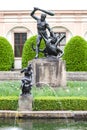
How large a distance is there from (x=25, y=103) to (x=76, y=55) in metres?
19.0

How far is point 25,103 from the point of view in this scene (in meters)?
14.6

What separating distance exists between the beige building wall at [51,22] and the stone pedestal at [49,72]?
2018cm

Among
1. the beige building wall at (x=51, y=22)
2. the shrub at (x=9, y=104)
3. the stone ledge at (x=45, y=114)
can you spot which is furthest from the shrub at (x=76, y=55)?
the stone ledge at (x=45, y=114)

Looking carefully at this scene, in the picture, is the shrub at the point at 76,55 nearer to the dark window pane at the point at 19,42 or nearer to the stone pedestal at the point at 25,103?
the dark window pane at the point at 19,42

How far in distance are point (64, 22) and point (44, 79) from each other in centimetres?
2113

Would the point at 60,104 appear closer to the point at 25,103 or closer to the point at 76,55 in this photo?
the point at 25,103

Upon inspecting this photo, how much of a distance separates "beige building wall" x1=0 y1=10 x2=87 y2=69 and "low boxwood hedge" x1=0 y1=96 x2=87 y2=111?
24.7 m

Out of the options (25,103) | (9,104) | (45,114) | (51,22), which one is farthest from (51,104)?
(51,22)

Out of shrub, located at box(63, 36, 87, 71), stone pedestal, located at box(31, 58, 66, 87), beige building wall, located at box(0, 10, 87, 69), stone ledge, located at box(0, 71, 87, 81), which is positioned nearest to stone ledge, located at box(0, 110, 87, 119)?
stone pedestal, located at box(31, 58, 66, 87)

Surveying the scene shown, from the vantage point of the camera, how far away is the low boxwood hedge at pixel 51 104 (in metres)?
14.7

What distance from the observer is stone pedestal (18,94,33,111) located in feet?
47.8

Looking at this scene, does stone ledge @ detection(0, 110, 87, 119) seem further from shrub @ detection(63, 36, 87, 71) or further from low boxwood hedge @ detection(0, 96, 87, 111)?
shrub @ detection(63, 36, 87, 71)

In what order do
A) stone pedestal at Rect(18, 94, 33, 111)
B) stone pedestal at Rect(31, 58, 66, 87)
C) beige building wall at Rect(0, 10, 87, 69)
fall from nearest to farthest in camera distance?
stone pedestal at Rect(18, 94, 33, 111)
stone pedestal at Rect(31, 58, 66, 87)
beige building wall at Rect(0, 10, 87, 69)

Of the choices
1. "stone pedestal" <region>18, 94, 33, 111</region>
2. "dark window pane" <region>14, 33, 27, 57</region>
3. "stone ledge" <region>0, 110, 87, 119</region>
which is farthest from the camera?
"dark window pane" <region>14, 33, 27, 57</region>
